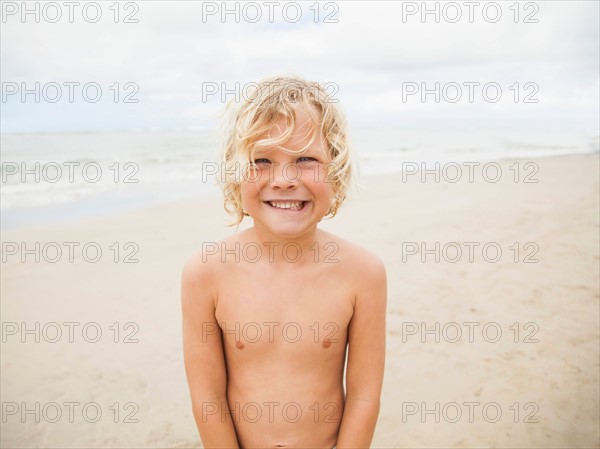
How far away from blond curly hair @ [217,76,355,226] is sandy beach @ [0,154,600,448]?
1.48 feet

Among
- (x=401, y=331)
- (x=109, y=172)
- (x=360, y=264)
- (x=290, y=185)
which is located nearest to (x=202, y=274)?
(x=290, y=185)

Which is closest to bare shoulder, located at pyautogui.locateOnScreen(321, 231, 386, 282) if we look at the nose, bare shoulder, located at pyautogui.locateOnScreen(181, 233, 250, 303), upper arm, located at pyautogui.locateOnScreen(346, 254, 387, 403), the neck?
upper arm, located at pyautogui.locateOnScreen(346, 254, 387, 403)

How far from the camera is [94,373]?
12.1 ft

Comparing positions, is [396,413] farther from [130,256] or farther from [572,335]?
[130,256]

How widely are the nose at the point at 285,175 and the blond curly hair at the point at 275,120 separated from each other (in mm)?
64

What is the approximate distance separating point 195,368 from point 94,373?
2264 millimetres

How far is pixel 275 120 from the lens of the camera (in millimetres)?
1751

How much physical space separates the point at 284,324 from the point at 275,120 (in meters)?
0.80

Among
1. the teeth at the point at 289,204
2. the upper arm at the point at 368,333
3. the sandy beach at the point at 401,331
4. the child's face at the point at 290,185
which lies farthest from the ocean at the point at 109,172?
the sandy beach at the point at 401,331

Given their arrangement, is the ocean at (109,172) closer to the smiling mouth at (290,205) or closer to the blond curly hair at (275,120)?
the blond curly hair at (275,120)

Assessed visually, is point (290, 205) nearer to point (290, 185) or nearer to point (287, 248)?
point (290, 185)

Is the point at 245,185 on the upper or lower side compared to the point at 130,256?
upper

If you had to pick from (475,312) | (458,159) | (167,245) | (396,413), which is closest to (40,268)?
(167,245)

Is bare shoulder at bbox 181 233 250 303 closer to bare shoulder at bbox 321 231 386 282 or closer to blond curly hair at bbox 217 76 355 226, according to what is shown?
blond curly hair at bbox 217 76 355 226
